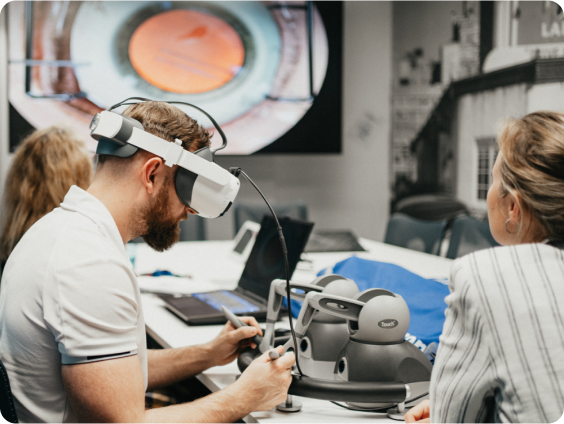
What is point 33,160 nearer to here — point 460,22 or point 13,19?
point 13,19

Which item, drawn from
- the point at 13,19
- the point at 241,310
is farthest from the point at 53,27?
the point at 241,310

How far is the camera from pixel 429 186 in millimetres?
5027

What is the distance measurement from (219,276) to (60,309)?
64.4 inches

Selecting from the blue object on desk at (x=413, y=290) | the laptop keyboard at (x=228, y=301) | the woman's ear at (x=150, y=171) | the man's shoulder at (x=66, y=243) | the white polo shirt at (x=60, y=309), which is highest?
the woman's ear at (x=150, y=171)

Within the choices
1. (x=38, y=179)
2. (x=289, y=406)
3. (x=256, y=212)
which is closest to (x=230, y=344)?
(x=289, y=406)

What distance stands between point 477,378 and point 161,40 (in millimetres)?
4560

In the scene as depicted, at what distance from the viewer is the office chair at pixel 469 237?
3.07 metres

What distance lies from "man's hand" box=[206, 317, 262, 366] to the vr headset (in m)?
0.32

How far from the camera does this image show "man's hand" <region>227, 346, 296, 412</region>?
1.12m

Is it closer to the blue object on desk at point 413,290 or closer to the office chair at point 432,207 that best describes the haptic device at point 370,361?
the blue object on desk at point 413,290

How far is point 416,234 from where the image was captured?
145 inches

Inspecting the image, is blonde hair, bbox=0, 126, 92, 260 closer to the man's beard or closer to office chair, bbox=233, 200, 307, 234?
the man's beard

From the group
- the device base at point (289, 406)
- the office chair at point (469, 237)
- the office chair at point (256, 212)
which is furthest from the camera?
the office chair at point (256, 212)

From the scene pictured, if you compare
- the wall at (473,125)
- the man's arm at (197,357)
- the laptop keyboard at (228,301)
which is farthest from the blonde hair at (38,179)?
the wall at (473,125)
